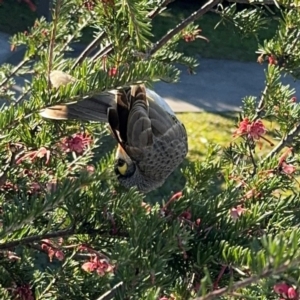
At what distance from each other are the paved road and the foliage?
4524 millimetres

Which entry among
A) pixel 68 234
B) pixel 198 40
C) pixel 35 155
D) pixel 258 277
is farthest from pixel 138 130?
pixel 198 40

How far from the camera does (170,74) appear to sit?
1077 millimetres

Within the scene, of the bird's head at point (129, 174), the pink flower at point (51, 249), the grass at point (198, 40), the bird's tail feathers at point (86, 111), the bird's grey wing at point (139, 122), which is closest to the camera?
the pink flower at point (51, 249)

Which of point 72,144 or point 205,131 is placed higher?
point 72,144

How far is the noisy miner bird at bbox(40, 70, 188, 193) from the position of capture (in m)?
1.42

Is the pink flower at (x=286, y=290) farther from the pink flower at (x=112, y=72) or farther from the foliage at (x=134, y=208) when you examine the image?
the pink flower at (x=112, y=72)

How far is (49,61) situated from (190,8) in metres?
8.40

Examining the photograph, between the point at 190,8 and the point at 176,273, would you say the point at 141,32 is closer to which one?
the point at 176,273

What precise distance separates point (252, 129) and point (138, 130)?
0.34 meters

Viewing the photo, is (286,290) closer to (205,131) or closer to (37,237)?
(37,237)

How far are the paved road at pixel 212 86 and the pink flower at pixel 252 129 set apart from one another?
4.49 m

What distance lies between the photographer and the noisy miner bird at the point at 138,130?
4.65 ft

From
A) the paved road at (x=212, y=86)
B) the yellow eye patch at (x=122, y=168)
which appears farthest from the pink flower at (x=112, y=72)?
the paved road at (x=212, y=86)

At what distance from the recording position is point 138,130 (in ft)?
5.59
